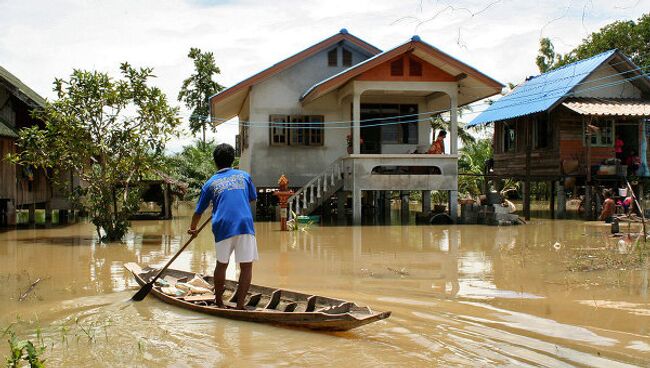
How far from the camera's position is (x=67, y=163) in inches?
600

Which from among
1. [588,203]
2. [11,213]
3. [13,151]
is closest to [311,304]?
[13,151]

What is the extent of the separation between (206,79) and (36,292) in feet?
103

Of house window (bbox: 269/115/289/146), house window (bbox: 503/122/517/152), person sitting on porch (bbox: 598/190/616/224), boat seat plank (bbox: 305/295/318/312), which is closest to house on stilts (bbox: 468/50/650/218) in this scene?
person sitting on porch (bbox: 598/190/616/224)

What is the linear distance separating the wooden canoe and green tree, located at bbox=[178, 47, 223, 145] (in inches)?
1247

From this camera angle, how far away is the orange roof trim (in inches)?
806

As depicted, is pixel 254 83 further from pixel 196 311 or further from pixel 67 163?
pixel 196 311

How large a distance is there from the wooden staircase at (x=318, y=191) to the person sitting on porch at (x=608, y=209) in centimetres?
748

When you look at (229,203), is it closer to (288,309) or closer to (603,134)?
(288,309)

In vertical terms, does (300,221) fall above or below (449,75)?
below

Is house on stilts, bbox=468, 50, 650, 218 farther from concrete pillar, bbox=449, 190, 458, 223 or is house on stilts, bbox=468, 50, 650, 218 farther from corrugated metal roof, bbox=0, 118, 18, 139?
corrugated metal roof, bbox=0, 118, 18, 139

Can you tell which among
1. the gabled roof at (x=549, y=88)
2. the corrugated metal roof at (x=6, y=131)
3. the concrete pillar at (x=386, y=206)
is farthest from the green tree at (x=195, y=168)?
the corrugated metal roof at (x=6, y=131)

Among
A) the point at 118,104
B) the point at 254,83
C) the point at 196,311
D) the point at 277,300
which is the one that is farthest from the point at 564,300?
the point at 254,83

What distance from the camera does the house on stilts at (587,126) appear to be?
65.3ft

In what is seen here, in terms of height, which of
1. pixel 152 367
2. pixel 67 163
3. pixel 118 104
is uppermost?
pixel 118 104
